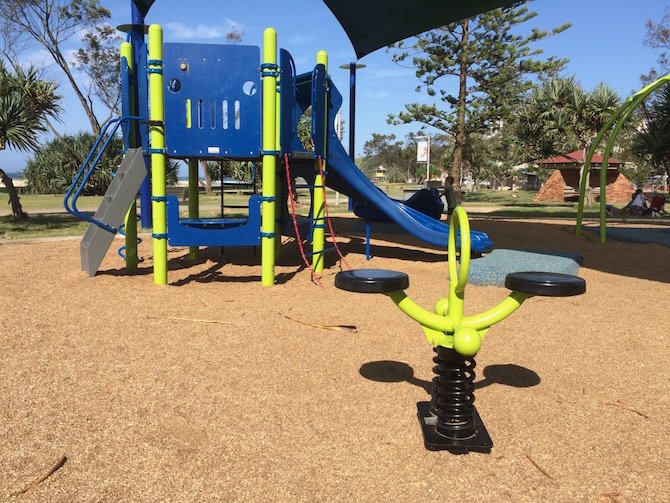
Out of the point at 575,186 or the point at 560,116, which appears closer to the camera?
the point at 560,116

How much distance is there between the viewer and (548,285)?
2541 mm

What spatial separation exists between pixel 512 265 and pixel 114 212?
A: 4719mm

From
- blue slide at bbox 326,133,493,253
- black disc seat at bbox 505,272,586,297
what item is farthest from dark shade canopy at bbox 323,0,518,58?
black disc seat at bbox 505,272,586,297

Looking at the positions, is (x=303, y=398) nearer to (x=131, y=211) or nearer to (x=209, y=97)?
(x=209, y=97)

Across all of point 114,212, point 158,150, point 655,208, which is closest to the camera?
point 158,150

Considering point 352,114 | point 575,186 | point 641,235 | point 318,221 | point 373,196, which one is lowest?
point 641,235

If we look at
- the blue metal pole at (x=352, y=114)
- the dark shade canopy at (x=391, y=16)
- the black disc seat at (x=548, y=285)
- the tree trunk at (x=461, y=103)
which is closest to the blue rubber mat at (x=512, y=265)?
the black disc seat at (x=548, y=285)

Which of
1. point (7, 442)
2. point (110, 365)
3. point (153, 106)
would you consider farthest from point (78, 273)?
point (7, 442)

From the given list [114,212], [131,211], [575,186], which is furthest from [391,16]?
[575,186]

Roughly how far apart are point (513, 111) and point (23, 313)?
A: 27376 mm

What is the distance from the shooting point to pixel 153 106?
604 cm

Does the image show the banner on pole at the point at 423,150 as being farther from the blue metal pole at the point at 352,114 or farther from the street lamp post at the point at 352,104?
the blue metal pole at the point at 352,114

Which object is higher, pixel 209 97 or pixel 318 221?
pixel 209 97

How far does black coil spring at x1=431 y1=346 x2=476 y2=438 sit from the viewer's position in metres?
2.69
